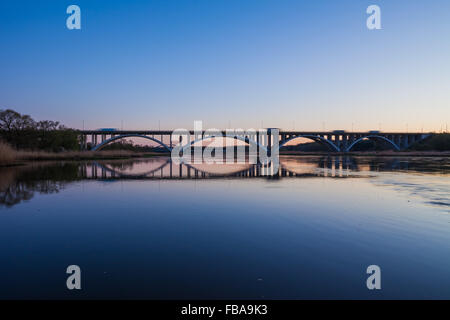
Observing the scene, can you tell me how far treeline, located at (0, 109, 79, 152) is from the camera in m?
51.9

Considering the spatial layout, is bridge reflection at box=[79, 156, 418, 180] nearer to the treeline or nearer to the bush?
the bush

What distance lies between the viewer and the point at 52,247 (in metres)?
5.64

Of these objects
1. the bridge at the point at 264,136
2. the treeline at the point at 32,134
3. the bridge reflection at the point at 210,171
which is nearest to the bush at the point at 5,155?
the bridge reflection at the point at 210,171

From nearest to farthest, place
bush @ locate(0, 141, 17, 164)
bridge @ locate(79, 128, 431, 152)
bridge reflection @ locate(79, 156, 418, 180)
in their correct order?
bridge reflection @ locate(79, 156, 418, 180), bush @ locate(0, 141, 17, 164), bridge @ locate(79, 128, 431, 152)

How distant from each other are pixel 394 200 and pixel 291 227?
6532 mm

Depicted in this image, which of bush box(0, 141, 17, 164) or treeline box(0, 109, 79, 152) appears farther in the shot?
treeline box(0, 109, 79, 152)

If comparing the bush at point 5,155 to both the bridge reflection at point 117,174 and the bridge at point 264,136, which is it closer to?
the bridge reflection at point 117,174

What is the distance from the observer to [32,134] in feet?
177

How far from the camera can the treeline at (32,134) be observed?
2042 inches

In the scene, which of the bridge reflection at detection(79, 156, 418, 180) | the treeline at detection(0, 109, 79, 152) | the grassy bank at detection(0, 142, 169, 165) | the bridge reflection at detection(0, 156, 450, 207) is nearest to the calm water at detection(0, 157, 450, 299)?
the bridge reflection at detection(0, 156, 450, 207)

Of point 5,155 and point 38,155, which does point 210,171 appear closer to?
point 5,155

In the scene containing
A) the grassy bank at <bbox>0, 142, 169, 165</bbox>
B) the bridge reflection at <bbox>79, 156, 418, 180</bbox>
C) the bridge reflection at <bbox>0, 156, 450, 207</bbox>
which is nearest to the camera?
the bridge reflection at <bbox>0, 156, 450, 207</bbox>

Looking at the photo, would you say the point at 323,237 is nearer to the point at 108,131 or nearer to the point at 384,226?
the point at 384,226

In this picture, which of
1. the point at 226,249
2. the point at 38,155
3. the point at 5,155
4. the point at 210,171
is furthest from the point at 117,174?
the point at 38,155
